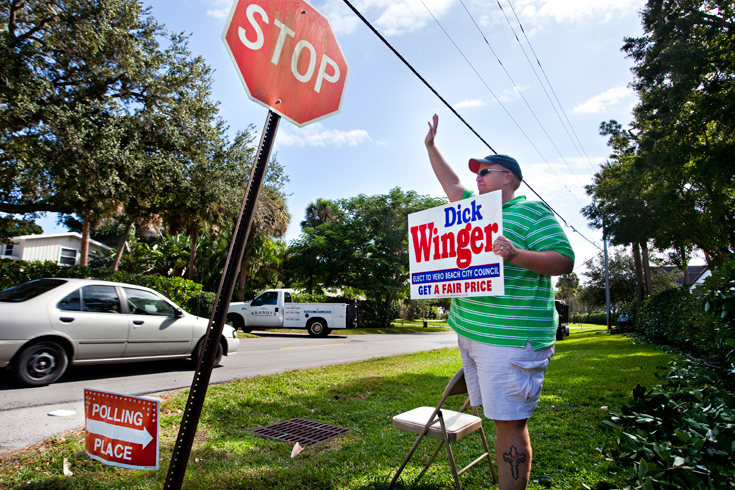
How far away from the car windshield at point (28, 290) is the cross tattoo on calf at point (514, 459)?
6.77m

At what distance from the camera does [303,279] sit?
98.5 ft

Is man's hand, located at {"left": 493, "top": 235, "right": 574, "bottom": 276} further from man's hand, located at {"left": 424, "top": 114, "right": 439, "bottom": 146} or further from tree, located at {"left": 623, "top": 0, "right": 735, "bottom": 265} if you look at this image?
tree, located at {"left": 623, "top": 0, "right": 735, "bottom": 265}

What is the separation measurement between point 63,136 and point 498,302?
11.8 metres

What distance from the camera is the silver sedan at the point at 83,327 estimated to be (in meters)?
→ 5.65

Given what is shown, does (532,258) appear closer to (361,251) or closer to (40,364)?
(40,364)

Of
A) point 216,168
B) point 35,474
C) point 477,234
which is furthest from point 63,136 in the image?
point 477,234

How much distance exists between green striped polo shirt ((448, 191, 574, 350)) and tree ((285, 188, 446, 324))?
84.8 feet

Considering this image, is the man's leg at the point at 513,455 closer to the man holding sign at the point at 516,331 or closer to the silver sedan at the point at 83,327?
the man holding sign at the point at 516,331

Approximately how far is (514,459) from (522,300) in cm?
79

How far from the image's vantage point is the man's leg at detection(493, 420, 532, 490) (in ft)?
6.68

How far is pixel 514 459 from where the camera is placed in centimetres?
206

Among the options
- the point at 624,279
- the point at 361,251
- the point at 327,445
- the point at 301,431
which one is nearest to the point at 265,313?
the point at 361,251

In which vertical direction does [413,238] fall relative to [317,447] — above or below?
above

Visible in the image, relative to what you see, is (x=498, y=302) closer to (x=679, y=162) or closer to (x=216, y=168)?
(x=679, y=162)
